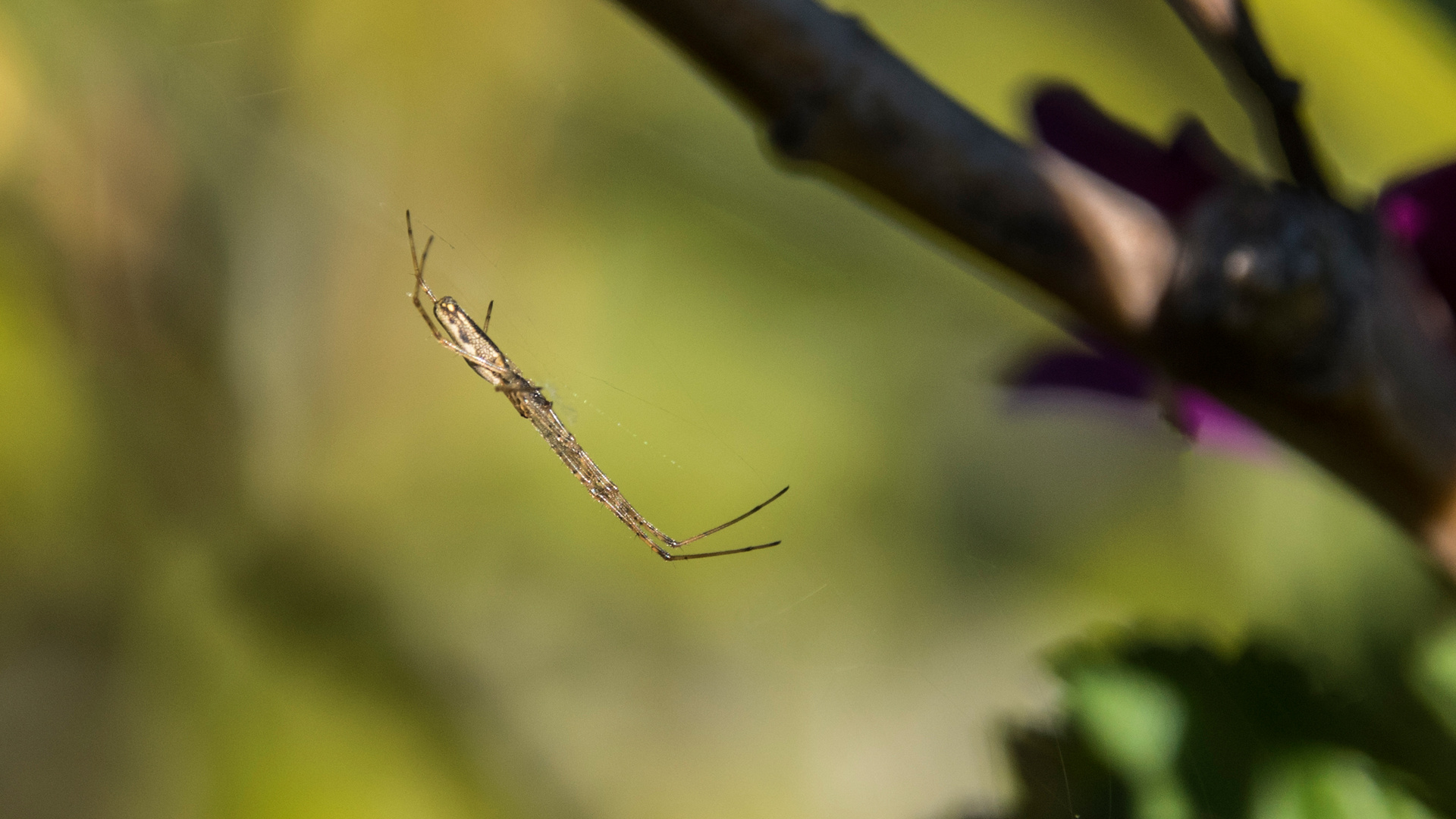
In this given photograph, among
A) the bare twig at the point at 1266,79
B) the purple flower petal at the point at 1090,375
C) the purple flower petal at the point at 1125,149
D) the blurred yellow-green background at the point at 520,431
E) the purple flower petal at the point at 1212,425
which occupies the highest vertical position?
the bare twig at the point at 1266,79

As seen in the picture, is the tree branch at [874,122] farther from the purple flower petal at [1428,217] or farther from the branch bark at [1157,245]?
the purple flower petal at [1428,217]

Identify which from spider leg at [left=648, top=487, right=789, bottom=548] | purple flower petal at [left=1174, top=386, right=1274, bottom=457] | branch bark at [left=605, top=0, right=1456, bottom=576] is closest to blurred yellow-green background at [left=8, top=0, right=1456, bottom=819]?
spider leg at [left=648, top=487, right=789, bottom=548]

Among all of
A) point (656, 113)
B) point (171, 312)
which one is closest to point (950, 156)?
point (656, 113)

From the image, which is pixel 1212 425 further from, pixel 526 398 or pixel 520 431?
pixel 520 431

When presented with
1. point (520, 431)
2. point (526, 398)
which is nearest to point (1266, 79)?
point (526, 398)

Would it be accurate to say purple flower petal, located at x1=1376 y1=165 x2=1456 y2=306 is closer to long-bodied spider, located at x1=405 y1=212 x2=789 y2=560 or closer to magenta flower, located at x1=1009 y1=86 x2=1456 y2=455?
magenta flower, located at x1=1009 y1=86 x2=1456 y2=455

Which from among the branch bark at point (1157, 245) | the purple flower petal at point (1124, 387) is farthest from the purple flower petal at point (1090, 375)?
the branch bark at point (1157, 245)
